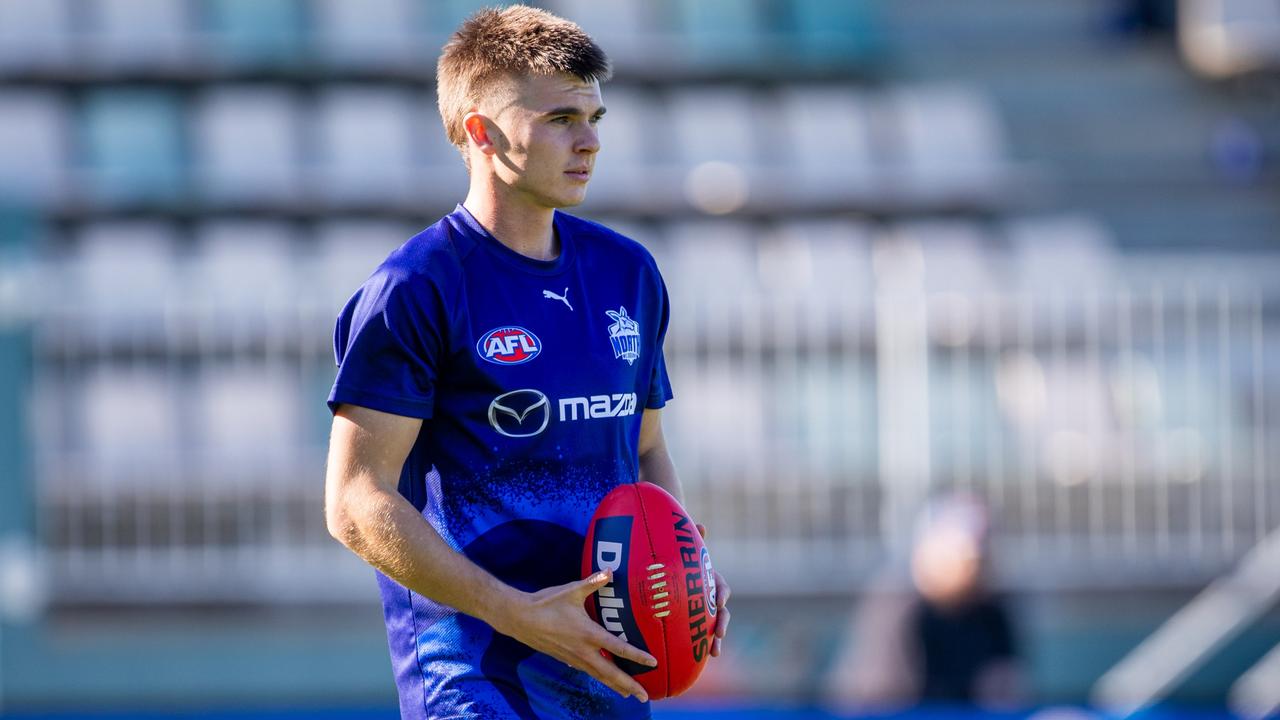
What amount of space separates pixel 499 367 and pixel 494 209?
29cm

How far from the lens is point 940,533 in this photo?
22.6 feet

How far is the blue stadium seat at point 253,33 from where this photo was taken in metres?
11.9

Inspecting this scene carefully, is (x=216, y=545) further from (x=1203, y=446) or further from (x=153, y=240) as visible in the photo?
(x=1203, y=446)

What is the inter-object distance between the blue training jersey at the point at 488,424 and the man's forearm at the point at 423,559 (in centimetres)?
12

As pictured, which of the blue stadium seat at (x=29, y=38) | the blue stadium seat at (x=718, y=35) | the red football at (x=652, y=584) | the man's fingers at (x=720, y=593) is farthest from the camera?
the blue stadium seat at (x=718, y=35)

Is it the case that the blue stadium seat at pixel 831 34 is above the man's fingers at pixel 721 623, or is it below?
above

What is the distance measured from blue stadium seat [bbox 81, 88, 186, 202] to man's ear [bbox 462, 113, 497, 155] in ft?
29.8

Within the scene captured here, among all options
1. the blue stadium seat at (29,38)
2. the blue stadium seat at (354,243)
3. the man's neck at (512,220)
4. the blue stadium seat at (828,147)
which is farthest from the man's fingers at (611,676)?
the blue stadium seat at (29,38)

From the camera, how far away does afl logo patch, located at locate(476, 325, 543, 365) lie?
8.45 ft

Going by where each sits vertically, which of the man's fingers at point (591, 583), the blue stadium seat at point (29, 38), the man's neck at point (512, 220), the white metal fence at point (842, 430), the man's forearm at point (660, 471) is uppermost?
the blue stadium seat at point (29, 38)

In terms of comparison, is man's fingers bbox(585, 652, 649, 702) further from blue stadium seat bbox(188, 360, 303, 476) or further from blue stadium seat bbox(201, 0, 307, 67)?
blue stadium seat bbox(201, 0, 307, 67)

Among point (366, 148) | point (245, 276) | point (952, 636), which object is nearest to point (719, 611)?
point (952, 636)

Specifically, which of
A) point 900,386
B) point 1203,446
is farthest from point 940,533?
point 1203,446

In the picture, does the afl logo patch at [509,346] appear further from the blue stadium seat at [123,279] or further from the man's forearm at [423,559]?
the blue stadium seat at [123,279]
